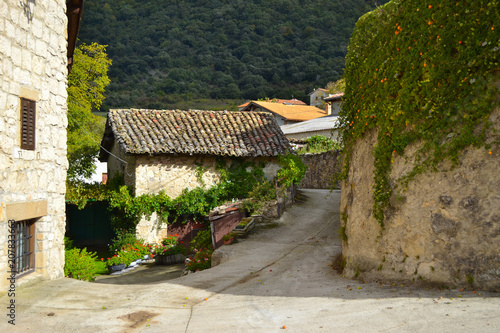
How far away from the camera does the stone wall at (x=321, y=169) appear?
75.9 feet

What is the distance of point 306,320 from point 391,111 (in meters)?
3.25

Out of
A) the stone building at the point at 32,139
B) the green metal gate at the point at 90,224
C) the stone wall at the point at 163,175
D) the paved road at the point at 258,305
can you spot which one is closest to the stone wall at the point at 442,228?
the paved road at the point at 258,305

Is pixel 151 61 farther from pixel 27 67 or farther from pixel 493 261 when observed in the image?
pixel 493 261

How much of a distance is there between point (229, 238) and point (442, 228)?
25.1ft

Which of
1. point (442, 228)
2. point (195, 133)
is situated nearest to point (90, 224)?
point (195, 133)

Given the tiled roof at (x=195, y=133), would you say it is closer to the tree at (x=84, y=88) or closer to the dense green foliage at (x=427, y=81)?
the tree at (x=84, y=88)

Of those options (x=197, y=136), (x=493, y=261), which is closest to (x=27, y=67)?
(x=493, y=261)

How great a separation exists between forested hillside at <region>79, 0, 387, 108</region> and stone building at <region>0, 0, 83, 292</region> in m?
51.8

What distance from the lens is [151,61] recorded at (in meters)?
72.0

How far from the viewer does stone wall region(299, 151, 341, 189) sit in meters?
23.1

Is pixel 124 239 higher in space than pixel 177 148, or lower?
lower

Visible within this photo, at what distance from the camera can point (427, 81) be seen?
18.9 feet

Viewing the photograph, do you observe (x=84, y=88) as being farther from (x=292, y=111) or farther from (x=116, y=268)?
(x=292, y=111)

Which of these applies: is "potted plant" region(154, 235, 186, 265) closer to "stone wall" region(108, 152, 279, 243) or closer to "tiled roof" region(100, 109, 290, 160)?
"stone wall" region(108, 152, 279, 243)
